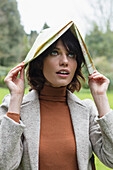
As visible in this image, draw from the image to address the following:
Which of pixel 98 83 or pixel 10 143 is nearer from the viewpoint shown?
pixel 10 143

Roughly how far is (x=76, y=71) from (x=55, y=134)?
0.49 metres

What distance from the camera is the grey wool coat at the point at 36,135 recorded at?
1.31 m

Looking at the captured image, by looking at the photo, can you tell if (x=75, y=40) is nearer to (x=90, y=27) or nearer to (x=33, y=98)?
(x=33, y=98)

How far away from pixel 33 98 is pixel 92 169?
25.0 inches

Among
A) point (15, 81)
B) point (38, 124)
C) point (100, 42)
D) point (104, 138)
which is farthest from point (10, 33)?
point (104, 138)

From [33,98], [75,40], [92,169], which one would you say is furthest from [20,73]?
[92,169]

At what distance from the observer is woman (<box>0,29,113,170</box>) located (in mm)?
1364

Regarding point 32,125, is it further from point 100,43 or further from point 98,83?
point 100,43

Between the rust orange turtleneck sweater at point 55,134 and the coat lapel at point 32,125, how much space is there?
4 cm

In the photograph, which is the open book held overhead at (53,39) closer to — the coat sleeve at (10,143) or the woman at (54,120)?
the woman at (54,120)

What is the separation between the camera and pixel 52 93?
1628 millimetres

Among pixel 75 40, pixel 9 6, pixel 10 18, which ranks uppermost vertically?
pixel 9 6

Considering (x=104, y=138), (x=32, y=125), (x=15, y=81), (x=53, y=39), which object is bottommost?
(x=104, y=138)

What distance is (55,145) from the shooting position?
4.69 feet
